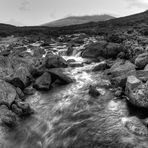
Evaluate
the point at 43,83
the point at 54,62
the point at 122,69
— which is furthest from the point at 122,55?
the point at 43,83

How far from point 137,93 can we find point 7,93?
826cm

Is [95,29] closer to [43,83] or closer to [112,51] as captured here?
[112,51]

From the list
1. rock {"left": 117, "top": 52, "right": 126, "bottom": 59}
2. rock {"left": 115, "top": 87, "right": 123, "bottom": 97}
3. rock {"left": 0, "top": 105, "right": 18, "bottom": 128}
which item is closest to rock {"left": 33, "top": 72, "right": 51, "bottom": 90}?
rock {"left": 0, "top": 105, "right": 18, "bottom": 128}

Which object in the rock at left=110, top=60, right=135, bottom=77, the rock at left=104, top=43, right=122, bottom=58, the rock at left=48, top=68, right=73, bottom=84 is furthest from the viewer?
the rock at left=104, top=43, right=122, bottom=58

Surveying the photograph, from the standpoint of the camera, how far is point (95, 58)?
87.1 ft

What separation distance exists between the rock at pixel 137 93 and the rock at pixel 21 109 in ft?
20.1

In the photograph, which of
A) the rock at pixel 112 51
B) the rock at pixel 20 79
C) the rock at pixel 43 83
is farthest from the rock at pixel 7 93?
the rock at pixel 112 51

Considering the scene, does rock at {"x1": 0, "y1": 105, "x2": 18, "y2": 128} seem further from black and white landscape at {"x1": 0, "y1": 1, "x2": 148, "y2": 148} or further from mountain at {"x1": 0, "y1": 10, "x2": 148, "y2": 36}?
mountain at {"x1": 0, "y1": 10, "x2": 148, "y2": 36}

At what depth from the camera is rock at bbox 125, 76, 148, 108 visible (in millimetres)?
11606

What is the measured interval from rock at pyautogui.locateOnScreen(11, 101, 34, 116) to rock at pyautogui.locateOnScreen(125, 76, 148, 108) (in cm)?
613

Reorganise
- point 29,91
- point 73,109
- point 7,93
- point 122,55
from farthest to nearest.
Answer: point 122,55, point 29,91, point 7,93, point 73,109

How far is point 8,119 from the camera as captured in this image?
11656mm

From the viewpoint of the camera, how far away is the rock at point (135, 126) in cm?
977

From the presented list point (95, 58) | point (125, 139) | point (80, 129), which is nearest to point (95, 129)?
point (80, 129)
